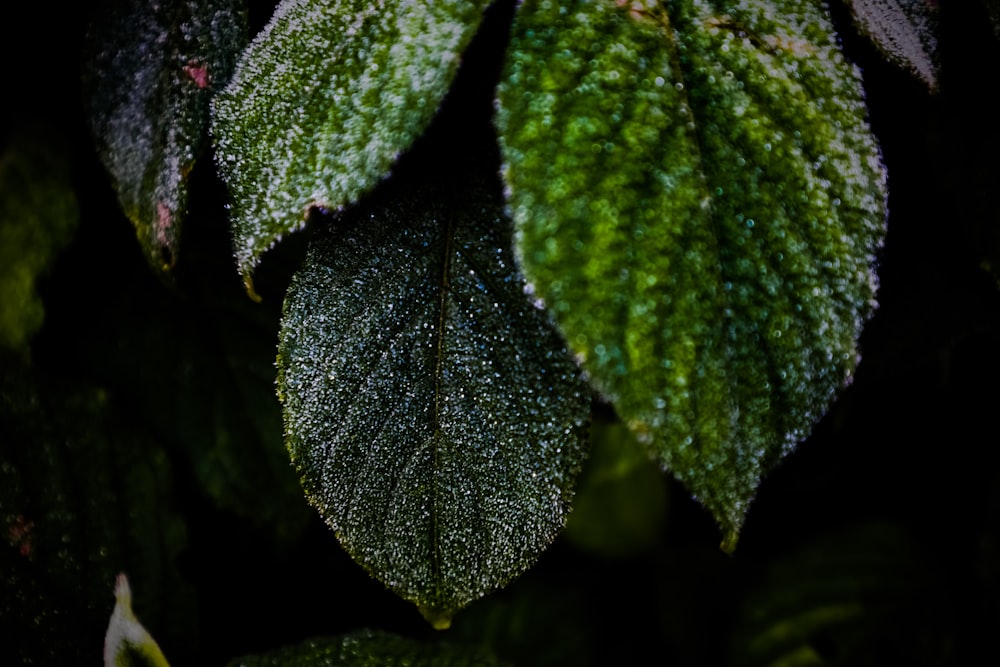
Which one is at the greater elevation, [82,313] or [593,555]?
[82,313]

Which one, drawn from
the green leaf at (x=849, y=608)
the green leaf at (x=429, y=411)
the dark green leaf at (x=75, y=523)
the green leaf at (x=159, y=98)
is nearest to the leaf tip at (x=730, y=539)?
the green leaf at (x=429, y=411)

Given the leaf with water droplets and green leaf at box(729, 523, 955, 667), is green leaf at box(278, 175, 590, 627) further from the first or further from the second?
green leaf at box(729, 523, 955, 667)

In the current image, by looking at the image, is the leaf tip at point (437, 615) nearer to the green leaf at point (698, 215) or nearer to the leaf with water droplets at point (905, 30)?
the green leaf at point (698, 215)

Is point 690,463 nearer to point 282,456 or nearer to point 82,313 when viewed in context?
point 282,456

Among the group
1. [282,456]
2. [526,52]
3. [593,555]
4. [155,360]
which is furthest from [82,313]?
[593,555]

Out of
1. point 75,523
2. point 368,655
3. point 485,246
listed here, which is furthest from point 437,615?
point 75,523

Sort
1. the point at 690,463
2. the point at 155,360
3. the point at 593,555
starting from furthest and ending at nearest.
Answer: the point at 593,555, the point at 155,360, the point at 690,463
